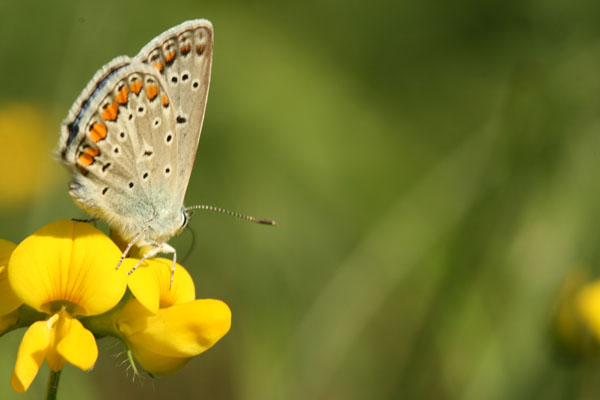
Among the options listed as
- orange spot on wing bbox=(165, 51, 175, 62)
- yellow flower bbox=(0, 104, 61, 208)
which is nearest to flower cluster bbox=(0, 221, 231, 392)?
orange spot on wing bbox=(165, 51, 175, 62)

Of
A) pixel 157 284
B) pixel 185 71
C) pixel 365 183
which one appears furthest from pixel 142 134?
pixel 365 183

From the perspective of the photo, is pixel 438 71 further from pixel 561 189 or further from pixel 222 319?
pixel 222 319

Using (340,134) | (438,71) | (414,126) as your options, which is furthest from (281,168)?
(438,71)

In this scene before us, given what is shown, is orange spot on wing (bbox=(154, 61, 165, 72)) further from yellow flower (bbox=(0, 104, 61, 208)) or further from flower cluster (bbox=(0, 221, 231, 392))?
yellow flower (bbox=(0, 104, 61, 208))

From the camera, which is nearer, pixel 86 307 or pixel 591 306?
pixel 86 307

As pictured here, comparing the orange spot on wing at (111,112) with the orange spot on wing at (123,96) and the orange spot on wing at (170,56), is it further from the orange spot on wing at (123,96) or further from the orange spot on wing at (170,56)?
the orange spot on wing at (170,56)

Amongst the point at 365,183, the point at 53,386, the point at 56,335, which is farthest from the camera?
the point at 365,183

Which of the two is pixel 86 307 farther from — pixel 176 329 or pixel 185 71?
pixel 185 71
